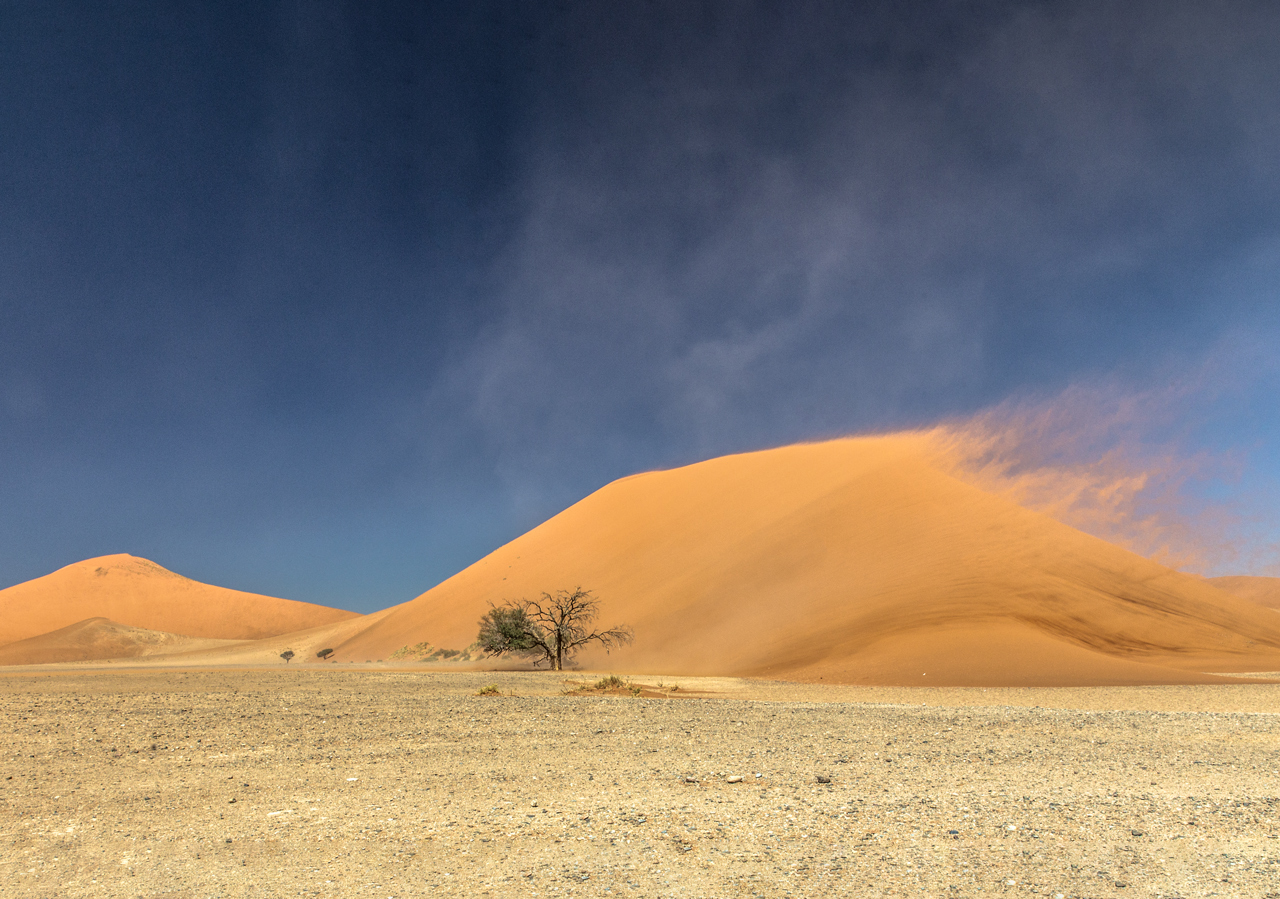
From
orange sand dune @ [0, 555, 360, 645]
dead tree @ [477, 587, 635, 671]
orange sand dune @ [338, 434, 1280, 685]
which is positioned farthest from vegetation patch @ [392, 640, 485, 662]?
orange sand dune @ [0, 555, 360, 645]

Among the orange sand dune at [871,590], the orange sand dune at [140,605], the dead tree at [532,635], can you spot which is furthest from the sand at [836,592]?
the orange sand dune at [140,605]

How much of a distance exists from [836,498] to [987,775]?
35.7m

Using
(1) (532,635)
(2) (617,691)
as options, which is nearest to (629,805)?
(2) (617,691)

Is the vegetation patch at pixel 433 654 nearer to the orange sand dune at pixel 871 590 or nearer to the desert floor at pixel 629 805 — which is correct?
the orange sand dune at pixel 871 590

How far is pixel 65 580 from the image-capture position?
3310 inches

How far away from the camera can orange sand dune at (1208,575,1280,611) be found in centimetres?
7569

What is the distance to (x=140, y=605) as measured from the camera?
3243 inches

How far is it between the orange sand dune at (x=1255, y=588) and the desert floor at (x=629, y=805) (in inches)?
3451

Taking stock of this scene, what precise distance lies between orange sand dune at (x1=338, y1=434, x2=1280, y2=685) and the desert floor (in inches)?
511

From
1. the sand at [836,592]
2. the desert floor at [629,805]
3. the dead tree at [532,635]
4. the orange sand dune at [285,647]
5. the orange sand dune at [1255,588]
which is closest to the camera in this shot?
the desert floor at [629,805]

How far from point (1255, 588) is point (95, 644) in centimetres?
11858

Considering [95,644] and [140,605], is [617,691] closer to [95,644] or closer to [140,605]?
[95,644]

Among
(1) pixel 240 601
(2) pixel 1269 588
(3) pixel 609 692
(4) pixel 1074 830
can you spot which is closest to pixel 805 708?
(3) pixel 609 692

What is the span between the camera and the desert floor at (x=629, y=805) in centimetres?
403
